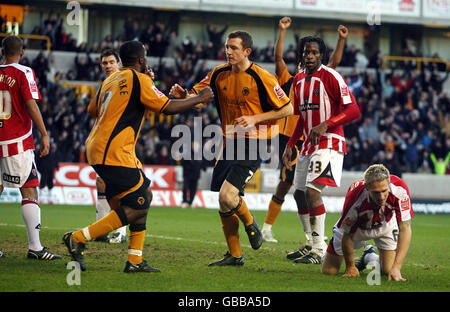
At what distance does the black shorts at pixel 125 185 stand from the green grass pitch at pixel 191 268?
2.32 feet

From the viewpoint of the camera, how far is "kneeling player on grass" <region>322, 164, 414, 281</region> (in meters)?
6.66

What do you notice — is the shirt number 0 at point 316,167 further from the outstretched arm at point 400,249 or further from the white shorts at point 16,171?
the white shorts at point 16,171

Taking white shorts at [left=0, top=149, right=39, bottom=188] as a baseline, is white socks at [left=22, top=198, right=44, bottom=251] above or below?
below

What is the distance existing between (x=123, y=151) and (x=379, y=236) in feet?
9.02

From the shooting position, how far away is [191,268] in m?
7.50

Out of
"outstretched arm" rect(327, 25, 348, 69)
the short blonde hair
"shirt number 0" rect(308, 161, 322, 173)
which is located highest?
"outstretched arm" rect(327, 25, 348, 69)

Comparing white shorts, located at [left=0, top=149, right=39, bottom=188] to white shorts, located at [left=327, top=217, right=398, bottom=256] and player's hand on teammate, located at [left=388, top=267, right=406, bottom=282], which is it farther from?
player's hand on teammate, located at [left=388, top=267, right=406, bottom=282]

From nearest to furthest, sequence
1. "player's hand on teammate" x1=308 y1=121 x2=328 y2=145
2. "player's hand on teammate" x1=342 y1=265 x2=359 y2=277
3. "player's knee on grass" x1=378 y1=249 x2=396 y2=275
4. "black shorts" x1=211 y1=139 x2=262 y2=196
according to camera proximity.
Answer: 1. "player's hand on teammate" x1=342 y1=265 x2=359 y2=277
2. "player's knee on grass" x1=378 y1=249 x2=396 y2=275
3. "black shorts" x1=211 y1=139 x2=262 y2=196
4. "player's hand on teammate" x1=308 y1=121 x2=328 y2=145

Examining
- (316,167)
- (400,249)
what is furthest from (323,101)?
(400,249)

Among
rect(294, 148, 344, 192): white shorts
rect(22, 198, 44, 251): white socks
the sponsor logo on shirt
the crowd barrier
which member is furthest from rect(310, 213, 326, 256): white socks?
the crowd barrier

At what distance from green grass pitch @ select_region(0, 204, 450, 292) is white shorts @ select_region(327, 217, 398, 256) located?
321 millimetres

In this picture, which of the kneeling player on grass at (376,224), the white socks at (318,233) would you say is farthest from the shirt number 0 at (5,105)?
the kneeling player on grass at (376,224)

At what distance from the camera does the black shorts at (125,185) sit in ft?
22.1

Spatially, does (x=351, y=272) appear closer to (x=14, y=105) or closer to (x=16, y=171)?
(x=16, y=171)
